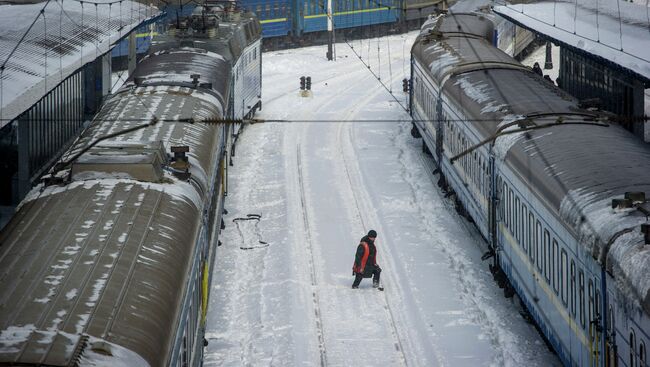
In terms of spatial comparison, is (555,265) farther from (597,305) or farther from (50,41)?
(50,41)

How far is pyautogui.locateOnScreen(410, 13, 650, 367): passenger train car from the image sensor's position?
1285 centimetres

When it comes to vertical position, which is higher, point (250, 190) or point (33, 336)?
point (33, 336)

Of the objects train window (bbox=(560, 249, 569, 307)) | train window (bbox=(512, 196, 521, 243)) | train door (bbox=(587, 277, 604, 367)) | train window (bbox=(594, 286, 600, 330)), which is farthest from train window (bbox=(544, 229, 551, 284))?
train window (bbox=(594, 286, 600, 330))

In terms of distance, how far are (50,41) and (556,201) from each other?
52.5ft

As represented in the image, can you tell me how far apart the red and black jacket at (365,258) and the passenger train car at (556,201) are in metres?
2.23

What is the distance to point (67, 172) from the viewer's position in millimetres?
15734

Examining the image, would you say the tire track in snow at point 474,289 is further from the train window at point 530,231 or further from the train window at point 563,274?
the train window at point 563,274

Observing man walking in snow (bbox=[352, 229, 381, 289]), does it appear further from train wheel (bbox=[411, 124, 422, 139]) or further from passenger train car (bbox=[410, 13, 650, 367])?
train wheel (bbox=[411, 124, 422, 139])

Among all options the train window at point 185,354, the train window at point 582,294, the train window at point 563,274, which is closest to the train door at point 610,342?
the train window at point 582,294

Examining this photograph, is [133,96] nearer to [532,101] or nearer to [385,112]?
[532,101]

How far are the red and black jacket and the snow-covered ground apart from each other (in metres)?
0.45

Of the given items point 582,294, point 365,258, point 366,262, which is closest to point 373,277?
point 366,262

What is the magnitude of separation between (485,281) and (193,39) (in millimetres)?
13061

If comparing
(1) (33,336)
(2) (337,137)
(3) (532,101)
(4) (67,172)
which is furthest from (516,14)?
(1) (33,336)
